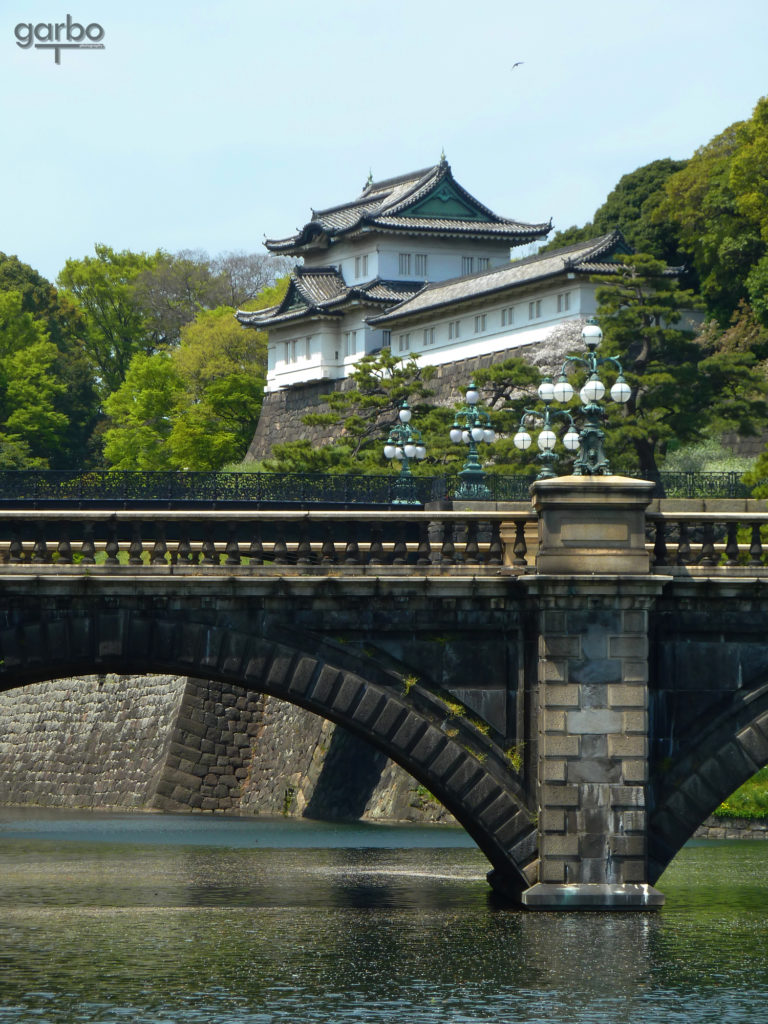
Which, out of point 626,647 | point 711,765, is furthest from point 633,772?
point 626,647

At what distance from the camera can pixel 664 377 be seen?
2724 inches

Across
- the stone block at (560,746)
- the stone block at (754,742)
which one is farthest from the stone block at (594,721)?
the stone block at (754,742)

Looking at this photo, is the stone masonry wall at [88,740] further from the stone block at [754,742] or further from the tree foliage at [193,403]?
the stone block at [754,742]

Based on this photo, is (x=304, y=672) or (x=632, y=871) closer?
(x=632, y=871)

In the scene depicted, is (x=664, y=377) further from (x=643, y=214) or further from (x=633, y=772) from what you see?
(x=633, y=772)

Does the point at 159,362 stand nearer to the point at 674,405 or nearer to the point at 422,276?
the point at 422,276

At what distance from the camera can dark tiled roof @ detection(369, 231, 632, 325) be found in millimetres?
80625

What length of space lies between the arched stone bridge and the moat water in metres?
1.60

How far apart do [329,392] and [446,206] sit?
1166 cm

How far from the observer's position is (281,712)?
61312 mm

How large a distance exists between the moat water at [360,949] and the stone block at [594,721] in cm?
269

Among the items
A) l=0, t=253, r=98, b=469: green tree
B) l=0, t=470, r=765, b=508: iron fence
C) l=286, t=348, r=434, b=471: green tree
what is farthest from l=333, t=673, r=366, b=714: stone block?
l=0, t=253, r=98, b=469: green tree

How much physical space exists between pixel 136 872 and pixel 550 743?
15092 mm

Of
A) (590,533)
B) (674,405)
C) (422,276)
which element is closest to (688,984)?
(590,533)
